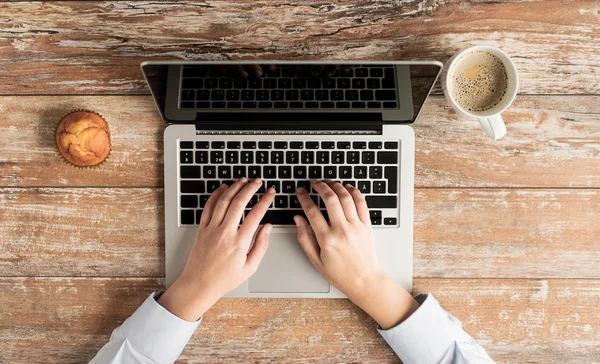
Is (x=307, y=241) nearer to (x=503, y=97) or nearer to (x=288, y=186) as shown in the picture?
(x=288, y=186)

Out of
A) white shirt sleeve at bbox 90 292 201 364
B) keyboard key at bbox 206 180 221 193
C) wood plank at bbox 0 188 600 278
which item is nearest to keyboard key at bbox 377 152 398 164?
wood plank at bbox 0 188 600 278

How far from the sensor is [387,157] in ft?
2.87

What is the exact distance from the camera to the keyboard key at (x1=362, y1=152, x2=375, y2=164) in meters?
0.87

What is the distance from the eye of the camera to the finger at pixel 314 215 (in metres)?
0.84

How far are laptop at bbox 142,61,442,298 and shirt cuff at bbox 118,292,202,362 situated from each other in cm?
7

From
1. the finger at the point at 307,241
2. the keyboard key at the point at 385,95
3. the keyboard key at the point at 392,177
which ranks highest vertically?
the keyboard key at the point at 385,95

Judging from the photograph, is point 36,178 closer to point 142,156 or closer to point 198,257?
point 142,156

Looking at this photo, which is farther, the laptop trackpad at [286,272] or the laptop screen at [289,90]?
the laptop trackpad at [286,272]

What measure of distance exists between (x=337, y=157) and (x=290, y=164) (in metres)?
0.09

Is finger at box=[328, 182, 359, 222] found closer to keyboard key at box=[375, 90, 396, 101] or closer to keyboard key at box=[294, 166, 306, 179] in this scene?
keyboard key at box=[294, 166, 306, 179]

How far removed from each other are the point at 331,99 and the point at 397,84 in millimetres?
→ 121

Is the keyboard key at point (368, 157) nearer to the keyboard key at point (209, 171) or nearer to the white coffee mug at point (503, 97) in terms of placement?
the white coffee mug at point (503, 97)

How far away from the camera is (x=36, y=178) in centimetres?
92

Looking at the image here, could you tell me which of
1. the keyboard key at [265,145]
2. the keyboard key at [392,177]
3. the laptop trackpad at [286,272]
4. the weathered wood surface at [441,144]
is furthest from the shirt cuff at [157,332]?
the keyboard key at [392,177]
